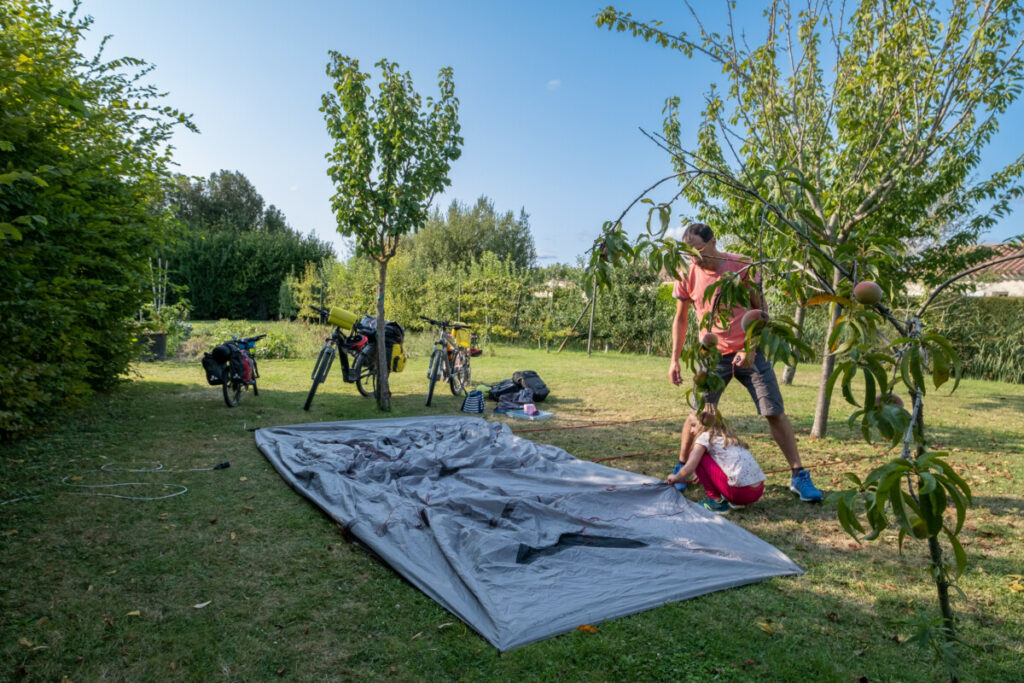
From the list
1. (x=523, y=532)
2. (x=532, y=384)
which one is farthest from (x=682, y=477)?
(x=532, y=384)

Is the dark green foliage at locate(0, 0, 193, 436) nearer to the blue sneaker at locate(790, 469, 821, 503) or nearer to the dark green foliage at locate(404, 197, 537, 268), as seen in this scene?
the blue sneaker at locate(790, 469, 821, 503)

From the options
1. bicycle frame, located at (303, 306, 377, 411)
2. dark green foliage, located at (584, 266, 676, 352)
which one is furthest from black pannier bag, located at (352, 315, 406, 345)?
dark green foliage, located at (584, 266, 676, 352)

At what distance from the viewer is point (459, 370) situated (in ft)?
27.4

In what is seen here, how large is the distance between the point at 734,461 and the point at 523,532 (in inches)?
55.7

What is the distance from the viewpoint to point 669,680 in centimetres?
203

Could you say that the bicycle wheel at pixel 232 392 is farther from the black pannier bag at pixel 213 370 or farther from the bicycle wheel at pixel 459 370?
the bicycle wheel at pixel 459 370

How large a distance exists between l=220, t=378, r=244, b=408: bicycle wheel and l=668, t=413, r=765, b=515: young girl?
505cm

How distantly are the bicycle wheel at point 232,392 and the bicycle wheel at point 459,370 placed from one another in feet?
8.85

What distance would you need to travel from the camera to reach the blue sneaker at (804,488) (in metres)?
3.81

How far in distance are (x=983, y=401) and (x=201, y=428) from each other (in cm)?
1105

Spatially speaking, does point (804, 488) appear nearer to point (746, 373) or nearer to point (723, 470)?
point (723, 470)

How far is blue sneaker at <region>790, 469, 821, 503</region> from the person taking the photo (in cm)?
381

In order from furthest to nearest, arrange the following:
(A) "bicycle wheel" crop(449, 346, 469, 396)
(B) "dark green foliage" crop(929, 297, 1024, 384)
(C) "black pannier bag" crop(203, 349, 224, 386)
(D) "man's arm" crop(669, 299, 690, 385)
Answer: (B) "dark green foliage" crop(929, 297, 1024, 384) → (A) "bicycle wheel" crop(449, 346, 469, 396) → (C) "black pannier bag" crop(203, 349, 224, 386) → (D) "man's arm" crop(669, 299, 690, 385)

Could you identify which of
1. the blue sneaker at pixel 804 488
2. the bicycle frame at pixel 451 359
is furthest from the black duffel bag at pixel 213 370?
the blue sneaker at pixel 804 488
